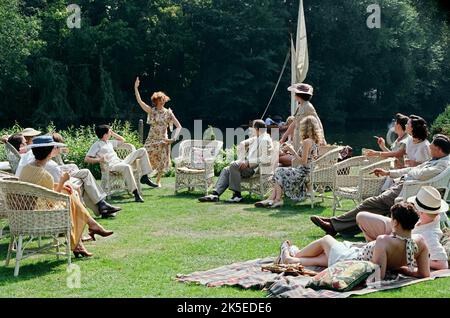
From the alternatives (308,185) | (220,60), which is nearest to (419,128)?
(308,185)

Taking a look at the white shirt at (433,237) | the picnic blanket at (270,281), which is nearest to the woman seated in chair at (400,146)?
the white shirt at (433,237)

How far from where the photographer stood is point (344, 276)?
16.5 ft

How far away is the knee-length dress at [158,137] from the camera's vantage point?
12.4m

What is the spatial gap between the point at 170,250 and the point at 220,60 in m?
36.1

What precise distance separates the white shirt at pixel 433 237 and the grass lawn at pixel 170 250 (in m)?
0.43

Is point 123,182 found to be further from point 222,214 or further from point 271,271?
point 271,271

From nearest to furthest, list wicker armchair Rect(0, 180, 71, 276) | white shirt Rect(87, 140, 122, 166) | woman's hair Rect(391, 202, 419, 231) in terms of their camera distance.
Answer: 1. woman's hair Rect(391, 202, 419, 231)
2. wicker armchair Rect(0, 180, 71, 276)
3. white shirt Rect(87, 140, 122, 166)

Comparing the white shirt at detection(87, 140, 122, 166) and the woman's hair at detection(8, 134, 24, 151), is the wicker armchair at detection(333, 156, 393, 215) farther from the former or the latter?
the woman's hair at detection(8, 134, 24, 151)

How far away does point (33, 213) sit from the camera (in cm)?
593

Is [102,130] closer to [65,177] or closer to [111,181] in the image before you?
[111,181]

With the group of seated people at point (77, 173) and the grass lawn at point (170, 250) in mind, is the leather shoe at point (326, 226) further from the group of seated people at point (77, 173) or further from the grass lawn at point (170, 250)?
the group of seated people at point (77, 173)

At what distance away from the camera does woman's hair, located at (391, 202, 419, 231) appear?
5059mm

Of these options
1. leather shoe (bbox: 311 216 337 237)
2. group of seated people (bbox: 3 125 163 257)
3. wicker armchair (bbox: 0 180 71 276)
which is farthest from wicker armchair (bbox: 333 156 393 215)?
wicker armchair (bbox: 0 180 71 276)
